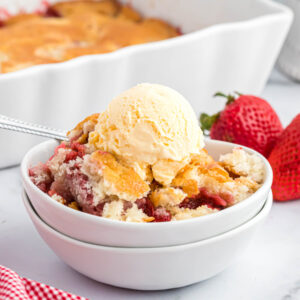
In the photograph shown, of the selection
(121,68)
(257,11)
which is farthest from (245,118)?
(257,11)

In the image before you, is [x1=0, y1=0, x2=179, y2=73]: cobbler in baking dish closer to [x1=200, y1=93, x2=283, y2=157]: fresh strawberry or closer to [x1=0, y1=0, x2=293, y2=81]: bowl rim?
[x1=0, y1=0, x2=293, y2=81]: bowl rim

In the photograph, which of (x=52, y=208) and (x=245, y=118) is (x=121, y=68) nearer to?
(x=245, y=118)

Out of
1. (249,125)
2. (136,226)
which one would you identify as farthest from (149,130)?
(249,125)

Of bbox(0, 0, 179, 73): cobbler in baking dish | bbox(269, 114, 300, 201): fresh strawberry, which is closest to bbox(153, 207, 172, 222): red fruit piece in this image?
bbox(269, 114, 300, 201): fresh strawberry

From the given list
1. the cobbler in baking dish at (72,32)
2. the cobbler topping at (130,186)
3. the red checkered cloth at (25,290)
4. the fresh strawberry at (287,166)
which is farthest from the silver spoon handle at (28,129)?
the cobbler in baking dish at (72,32)

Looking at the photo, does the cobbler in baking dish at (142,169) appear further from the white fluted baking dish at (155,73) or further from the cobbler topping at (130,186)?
the white fluted baking dish at (155,73)

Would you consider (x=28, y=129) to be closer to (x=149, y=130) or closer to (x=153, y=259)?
(x=149, y=130)

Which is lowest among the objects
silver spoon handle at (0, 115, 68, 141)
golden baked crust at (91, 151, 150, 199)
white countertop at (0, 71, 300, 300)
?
white countertop at (0, 71, 300, 300)
